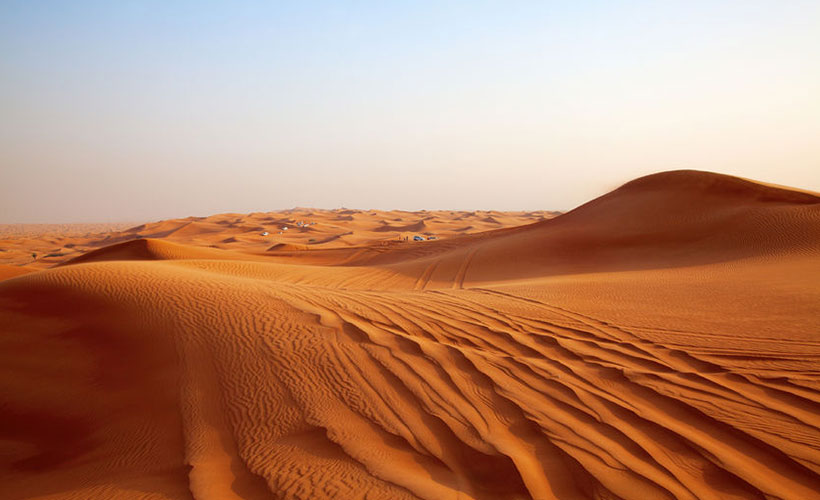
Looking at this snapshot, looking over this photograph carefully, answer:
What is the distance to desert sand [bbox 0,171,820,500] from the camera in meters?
3.15

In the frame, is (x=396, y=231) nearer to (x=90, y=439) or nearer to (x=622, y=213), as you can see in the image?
(x=622, y=213)

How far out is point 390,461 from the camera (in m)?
3.37

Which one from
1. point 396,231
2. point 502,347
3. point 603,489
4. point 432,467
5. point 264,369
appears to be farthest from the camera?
point 396,231

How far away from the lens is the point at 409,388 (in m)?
4.38

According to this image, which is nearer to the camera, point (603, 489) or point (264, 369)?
point (603, 489)

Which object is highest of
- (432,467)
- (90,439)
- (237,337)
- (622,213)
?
(622,213)

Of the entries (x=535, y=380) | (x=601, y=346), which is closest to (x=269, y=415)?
(x=535, y=380)

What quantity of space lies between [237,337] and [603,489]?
4.29 m

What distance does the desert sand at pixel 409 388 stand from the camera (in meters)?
3.15

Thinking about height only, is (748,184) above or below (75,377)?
above

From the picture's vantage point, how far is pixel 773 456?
3.06 metres

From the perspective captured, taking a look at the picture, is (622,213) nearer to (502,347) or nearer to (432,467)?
(502,347)

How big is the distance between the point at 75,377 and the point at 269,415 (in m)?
2.63

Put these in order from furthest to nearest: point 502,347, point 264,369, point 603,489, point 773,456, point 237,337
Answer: point 237,337 < point 502,347 < point 264,369 < point 773,456 < point 603,489
